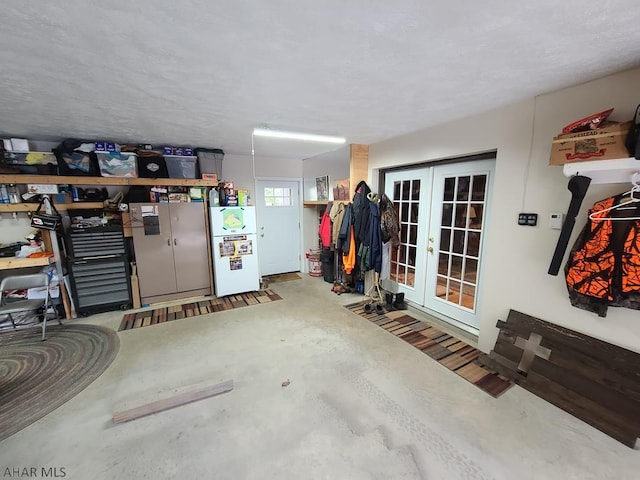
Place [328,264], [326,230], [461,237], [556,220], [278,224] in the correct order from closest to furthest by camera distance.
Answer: [556,220]
[461,237]
[326,230]
[328,264]
[278,224]

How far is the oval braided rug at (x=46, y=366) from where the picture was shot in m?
2.09

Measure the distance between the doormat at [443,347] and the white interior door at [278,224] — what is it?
2244 millimetres

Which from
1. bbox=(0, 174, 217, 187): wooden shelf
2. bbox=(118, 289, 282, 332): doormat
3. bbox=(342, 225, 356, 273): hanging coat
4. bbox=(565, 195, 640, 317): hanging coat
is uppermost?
bbox=(0, 174, 217, 187): wooden shelf

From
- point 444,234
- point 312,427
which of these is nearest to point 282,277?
point 444,234

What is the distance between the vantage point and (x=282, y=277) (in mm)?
5527

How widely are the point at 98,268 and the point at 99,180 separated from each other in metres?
1.21

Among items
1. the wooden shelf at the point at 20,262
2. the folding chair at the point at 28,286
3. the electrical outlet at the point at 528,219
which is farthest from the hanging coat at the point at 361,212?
the wooden shelf at the point at 20,262

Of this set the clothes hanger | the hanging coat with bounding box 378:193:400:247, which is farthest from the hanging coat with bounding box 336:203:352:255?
the clothes hanger

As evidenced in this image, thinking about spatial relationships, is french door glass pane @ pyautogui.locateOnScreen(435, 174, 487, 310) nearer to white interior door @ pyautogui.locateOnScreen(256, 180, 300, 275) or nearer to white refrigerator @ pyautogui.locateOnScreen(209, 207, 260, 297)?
white refrigerator @ pyautogui.locateOnScreen(209, 207, 260, 297)

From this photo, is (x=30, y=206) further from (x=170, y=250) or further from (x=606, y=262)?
(x=606, y=262)

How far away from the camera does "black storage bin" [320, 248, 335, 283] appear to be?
5031 millimetres

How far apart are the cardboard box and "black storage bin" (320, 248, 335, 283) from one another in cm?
350

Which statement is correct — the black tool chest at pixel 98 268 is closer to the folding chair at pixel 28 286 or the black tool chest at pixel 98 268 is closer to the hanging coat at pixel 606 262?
the folding chair at pixel 28 286

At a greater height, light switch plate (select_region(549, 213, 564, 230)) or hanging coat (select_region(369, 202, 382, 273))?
light switch plate (select_region(549, 213, 564, 230))
